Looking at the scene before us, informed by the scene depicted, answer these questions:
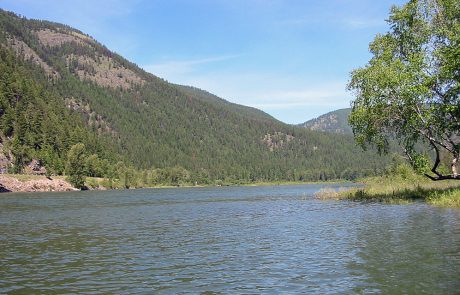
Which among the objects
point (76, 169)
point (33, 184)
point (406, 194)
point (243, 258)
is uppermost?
point (76, 169)

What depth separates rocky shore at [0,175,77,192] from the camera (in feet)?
508

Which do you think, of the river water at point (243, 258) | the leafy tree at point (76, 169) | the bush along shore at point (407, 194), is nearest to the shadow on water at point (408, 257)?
the river water at point (243, 258)

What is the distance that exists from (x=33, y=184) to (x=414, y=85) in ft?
489

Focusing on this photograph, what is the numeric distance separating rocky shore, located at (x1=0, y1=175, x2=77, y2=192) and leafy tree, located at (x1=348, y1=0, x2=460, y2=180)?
5345 inches

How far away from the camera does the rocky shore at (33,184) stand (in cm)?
15475

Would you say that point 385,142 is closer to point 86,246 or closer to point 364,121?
point 364,121

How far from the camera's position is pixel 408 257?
22.9m

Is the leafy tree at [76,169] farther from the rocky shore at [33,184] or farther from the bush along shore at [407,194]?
the bush along shore at [407,194]

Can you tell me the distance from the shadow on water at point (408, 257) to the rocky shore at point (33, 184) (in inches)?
5812

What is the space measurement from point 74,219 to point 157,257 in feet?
94.8

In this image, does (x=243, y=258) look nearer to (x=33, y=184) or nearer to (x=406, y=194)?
(x=406, y=194)

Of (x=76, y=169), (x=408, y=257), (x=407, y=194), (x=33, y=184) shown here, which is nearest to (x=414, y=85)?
(x=407, y=194)

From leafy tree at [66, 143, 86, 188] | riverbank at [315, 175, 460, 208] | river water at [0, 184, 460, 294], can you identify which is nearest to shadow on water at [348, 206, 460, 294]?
river water at [0, 184, 460, 294]

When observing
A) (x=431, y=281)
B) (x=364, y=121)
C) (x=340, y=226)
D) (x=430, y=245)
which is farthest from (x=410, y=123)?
(x=431, y=281)
